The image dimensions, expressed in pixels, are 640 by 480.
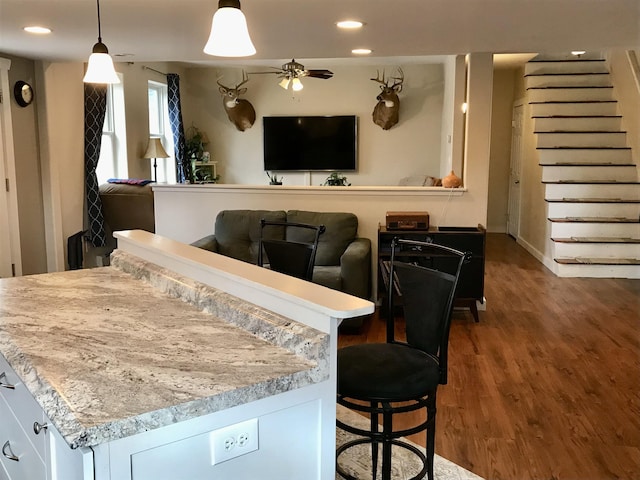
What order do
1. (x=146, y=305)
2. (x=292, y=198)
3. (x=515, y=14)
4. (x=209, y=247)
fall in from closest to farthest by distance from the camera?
1. (x=146, y=305)
2. (x=515, y=14)
3. (x=209, y=247)
4. (x=292, y=198)

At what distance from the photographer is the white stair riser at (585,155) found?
6945 millimetres

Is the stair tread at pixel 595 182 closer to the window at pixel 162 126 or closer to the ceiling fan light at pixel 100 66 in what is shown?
the window at pixel 162 126

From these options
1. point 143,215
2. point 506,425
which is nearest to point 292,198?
point 143,215

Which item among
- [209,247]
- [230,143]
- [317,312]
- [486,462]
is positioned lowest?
[486,462]

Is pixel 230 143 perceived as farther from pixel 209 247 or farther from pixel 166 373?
pixel 166 373

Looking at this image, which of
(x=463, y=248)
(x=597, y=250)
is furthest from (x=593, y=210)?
(x=463, y=248)

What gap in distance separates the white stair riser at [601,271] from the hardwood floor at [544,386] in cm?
48

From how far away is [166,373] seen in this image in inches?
54.2

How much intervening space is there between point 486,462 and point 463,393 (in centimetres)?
75

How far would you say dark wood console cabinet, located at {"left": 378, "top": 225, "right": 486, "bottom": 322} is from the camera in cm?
463

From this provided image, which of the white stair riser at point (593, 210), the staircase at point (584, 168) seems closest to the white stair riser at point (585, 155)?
the staircase at point (584, 168)

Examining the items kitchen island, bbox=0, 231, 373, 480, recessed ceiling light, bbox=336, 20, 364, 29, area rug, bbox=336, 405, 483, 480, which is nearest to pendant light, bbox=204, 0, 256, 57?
kitchen island, bbox=0, 231, 373, 480

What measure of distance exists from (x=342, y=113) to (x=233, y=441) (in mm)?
8003

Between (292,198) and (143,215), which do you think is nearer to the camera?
(292,198)
